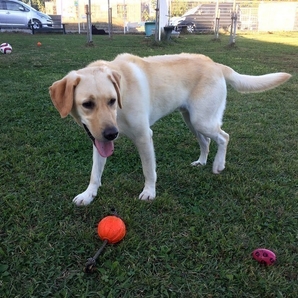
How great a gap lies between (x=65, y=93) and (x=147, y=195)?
114 centimetres

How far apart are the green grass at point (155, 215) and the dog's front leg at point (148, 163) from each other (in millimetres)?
112

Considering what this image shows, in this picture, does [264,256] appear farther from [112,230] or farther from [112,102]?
[112,102]

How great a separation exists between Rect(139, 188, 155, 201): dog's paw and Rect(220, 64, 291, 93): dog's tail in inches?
59.4

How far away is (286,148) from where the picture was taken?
13.0 feet

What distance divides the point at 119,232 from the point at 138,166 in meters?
1.31

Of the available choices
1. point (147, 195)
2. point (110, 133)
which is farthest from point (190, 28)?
point (110, 133)

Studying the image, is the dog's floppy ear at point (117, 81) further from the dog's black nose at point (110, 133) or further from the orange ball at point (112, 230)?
the orange ball at point (112, 230)

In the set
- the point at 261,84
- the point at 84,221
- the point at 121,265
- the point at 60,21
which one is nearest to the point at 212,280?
the point at 121,265

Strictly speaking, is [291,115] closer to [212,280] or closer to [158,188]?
[158,188]

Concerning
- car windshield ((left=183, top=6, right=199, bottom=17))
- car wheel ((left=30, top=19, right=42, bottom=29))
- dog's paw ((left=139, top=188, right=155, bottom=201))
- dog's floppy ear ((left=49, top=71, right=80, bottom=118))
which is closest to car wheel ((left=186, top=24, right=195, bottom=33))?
car windshield ((left=183, top=6, right=199, bottom=17))

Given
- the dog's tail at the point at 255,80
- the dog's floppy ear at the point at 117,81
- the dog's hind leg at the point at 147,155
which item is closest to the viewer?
the dog's floppy ear at the point at 117,81

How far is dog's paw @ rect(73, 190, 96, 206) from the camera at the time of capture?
278 centimetres

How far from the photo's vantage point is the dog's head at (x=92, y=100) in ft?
7.69

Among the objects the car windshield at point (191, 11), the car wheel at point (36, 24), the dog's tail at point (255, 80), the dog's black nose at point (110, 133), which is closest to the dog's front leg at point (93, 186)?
the dog's black nose at point (110, 133)
